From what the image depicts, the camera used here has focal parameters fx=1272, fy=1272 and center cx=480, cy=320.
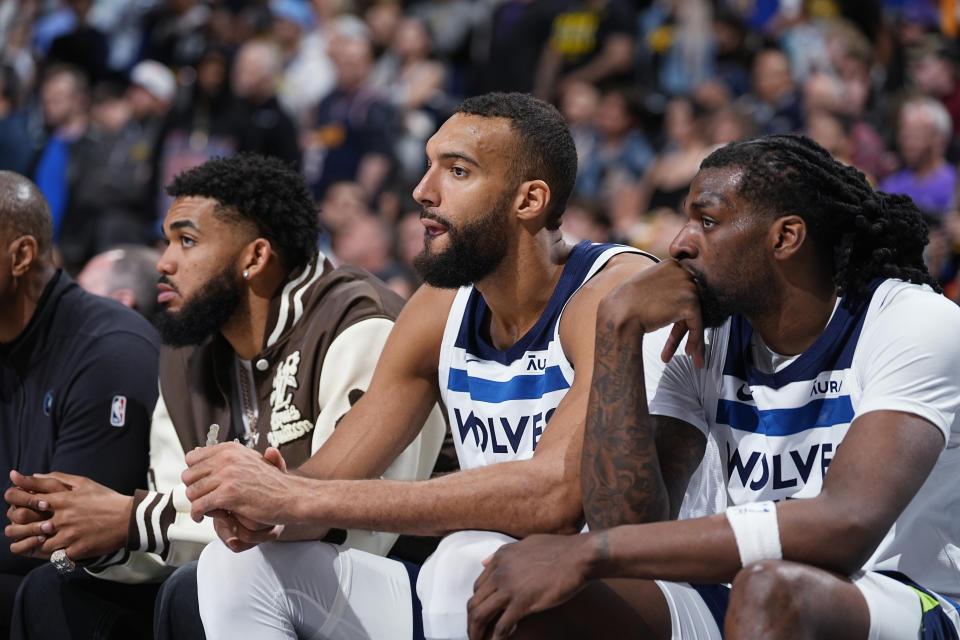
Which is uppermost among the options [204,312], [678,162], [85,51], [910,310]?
[85,51]

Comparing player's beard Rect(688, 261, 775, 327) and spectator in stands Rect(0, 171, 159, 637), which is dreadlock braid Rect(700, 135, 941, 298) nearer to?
player's beard Rect(688, 261, 775, 327)

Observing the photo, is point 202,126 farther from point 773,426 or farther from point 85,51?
point 773,426

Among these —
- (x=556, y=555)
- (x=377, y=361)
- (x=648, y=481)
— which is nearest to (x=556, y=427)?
(x=648, y=481)

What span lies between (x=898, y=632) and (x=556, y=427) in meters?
0.91

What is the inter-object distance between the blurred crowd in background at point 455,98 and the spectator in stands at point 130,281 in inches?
A: 98.8

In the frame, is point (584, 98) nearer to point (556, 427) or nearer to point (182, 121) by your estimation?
point (182, 121)

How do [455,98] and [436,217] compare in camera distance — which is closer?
[436,217]

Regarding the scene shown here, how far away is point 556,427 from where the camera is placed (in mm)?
3020

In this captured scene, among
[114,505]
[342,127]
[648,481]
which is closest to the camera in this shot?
[648,481]

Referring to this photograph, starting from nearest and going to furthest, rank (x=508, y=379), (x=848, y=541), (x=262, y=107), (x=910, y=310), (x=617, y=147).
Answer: (x=848, y=541), (x=910, y=310), (x=508, y=379), (x=617, y=147), (x=262, y=107)

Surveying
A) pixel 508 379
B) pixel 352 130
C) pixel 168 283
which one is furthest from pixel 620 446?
pixel 352 130

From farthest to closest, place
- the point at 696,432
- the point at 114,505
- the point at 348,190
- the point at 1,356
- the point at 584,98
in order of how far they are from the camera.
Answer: the point at 584,98 → the point at 348,190 → the point at 1,356 → the point at 114,505 → the point at 696,432

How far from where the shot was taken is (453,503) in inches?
116

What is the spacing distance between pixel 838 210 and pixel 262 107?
290 inches
